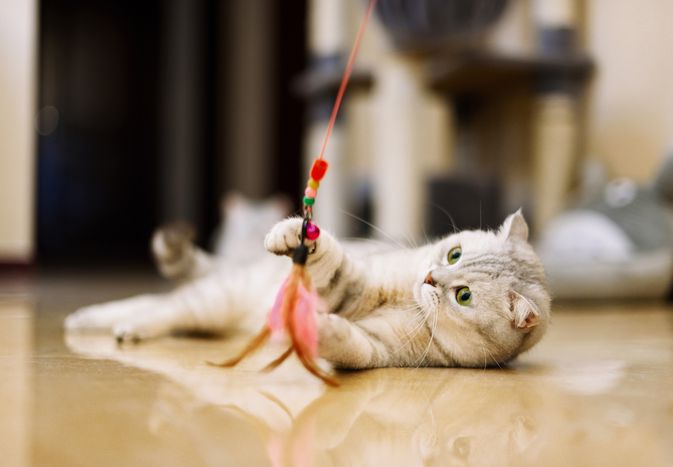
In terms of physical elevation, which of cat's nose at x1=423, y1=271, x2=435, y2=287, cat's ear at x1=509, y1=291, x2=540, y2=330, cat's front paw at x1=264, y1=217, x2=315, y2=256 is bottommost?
cat's ear at x1=509, y1=291, x2=540, y2=330

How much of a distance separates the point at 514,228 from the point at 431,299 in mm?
204

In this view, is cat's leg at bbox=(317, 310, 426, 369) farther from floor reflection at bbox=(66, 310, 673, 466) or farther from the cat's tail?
the cat's tail

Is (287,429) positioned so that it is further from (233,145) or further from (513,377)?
(233,145)

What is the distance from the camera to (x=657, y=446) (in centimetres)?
68

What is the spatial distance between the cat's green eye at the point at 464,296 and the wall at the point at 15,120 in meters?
2.86

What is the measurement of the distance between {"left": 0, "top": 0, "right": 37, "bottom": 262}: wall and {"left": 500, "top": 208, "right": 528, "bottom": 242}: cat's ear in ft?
9.30

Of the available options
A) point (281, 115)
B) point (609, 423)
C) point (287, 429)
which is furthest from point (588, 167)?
point (281, 115)

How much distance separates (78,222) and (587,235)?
5.20 metres

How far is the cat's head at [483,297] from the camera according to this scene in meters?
1.01

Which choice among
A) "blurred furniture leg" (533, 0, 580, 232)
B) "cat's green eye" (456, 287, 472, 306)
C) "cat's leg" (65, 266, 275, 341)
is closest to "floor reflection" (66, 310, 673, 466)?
"cat's green eye" (456, 287, 472, 306)

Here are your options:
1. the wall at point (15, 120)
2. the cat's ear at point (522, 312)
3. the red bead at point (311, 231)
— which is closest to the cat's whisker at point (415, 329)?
the cat's ear at point (522, 312)

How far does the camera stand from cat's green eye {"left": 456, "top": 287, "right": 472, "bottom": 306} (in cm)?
101

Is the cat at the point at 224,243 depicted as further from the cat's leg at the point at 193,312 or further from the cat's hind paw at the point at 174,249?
the cat's leg at the point at 193,312

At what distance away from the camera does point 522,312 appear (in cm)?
99
